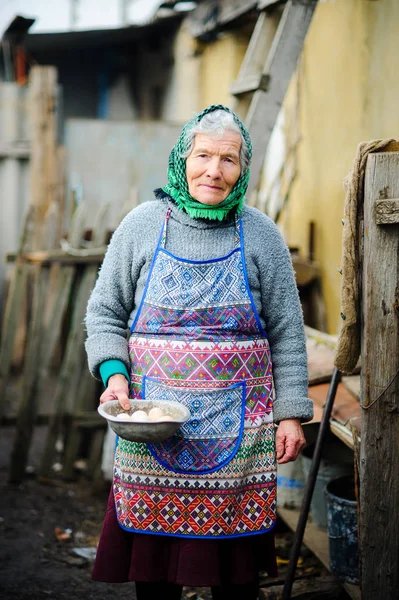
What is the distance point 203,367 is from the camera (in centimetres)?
257

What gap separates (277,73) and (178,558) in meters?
3.06

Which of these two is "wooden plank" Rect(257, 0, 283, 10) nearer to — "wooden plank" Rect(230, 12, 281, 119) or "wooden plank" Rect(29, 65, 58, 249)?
"wooden plank" Rect(230, 12, 281, 119)

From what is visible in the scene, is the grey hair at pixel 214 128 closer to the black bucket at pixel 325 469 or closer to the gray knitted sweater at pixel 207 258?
the gray knitted sweater at pixel 207 258

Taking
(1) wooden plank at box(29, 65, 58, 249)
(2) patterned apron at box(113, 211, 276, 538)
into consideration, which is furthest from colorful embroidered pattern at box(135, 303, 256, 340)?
(1) wooden plank at box(29, 65, 58, 249)

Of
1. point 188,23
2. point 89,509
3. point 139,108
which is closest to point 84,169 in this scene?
point 188,23

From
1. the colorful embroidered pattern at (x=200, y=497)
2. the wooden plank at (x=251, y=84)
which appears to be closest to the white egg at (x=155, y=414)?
the colorful embroidered pattern at (x=200, y=497)

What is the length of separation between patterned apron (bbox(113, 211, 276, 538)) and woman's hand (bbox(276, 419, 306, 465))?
6cm

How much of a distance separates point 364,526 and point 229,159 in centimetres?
144

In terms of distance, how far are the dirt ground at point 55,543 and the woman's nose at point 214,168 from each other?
1998 mm

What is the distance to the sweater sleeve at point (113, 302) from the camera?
2.67 meters

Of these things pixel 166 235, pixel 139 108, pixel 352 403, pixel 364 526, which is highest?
pixel 139 108

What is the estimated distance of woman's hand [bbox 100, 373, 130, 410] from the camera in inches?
99.5

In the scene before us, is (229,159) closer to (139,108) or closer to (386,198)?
(386,198)

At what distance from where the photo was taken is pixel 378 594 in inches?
110
